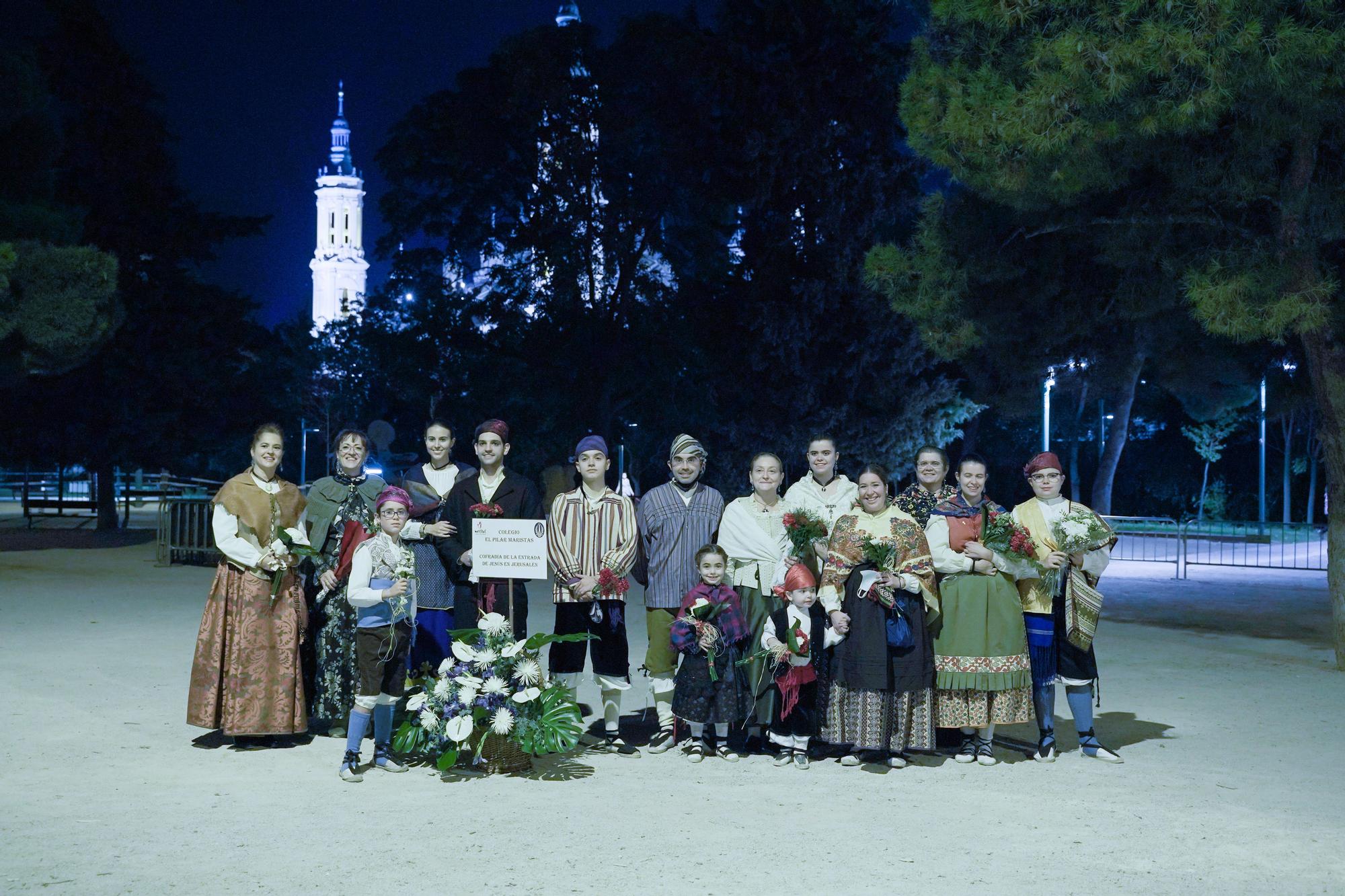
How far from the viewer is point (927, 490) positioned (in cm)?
756

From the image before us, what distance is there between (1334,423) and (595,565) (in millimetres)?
7561

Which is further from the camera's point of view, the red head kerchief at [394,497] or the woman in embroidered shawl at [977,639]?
the woman in embroidered shawl at [977,639]

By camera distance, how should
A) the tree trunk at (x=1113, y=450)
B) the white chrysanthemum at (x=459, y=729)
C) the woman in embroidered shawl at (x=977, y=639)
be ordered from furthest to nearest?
the tree trunk at (x=1113, y=450), the woman in embroidered shawl at (x=977, y=639), the white chrysanthemum at (x=459, y=729)

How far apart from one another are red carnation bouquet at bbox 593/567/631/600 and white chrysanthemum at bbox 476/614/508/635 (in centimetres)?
71

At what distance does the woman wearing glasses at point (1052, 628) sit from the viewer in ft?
24.0

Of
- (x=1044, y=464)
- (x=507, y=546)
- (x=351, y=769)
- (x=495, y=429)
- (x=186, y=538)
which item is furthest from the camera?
(x=186, y=538)

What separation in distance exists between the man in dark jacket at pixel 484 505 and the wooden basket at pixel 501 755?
0.98 metres

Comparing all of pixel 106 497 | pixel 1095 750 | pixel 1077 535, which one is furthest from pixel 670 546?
pixel 106 497

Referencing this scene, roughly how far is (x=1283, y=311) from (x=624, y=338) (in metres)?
17.4

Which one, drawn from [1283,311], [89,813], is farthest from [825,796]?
[1283,311]

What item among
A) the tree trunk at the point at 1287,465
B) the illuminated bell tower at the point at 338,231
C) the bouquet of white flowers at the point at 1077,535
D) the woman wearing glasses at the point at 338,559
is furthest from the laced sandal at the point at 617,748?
the illuminated bell tower at the point at 338,231

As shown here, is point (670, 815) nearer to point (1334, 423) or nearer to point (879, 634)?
point (879, 634)

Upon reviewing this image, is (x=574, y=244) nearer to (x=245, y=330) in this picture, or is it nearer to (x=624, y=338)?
(x=624, y=338)

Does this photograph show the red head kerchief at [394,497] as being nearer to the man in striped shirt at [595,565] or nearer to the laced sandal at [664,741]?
the man in striped shirt at [595,565]
